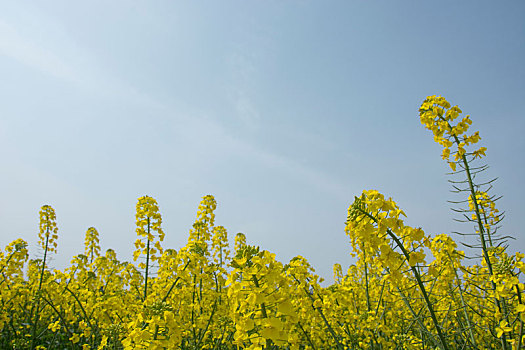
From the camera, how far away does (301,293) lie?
4391mm

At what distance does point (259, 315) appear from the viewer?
2359 millimetres

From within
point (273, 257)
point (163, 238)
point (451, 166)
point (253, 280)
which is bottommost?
point (253, 280)

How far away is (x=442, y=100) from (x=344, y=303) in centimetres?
325

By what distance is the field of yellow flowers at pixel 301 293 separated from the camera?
2.31 meters

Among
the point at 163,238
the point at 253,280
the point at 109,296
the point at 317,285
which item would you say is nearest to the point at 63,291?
the point at 109,296

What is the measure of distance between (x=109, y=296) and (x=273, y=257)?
4.27m

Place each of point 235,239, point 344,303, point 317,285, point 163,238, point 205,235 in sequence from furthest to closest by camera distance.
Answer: point 235,239 < point 205,235 < point 163,238 < point 344,303 < point 317,285

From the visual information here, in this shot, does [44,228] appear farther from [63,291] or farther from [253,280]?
[253,280]

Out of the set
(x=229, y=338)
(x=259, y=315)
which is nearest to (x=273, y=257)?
(x=259, y=315)

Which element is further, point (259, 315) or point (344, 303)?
point (344, 303)

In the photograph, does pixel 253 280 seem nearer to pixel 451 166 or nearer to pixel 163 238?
pixel 451 166

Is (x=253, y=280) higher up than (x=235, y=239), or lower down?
lower down

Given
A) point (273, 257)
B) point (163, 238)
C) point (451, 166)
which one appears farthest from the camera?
point (163, 238)

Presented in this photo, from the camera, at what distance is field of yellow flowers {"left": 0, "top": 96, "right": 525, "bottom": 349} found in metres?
2.31
